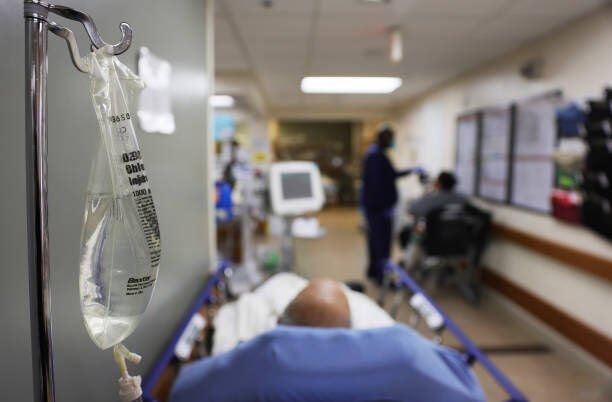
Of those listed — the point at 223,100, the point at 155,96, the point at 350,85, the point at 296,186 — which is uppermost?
the point at 350,85

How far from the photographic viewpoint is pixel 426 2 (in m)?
2.42

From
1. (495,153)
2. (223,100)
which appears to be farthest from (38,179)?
(223,100)

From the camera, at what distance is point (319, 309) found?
1.31 m

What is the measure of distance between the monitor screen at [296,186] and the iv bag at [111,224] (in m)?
2.11

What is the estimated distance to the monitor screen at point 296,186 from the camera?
9.05 ft

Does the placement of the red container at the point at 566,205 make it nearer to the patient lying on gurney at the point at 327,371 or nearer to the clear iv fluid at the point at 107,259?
the patient lying on gurney at the point at 327,371

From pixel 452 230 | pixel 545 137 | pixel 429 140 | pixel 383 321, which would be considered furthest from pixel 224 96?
pixel 383 321

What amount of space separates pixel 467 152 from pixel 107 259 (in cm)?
452

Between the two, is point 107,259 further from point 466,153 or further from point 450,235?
point 466,153

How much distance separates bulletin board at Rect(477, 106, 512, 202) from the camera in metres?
3.70

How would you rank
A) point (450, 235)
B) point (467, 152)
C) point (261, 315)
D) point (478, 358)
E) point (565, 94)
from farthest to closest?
point (467, 152), point (450, 235), point (565, 94), point (261, 315), point (478, 358)

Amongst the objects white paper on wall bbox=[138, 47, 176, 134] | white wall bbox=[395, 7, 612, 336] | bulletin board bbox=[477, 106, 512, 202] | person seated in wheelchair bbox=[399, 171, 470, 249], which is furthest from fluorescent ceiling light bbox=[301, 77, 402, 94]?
white paper on wall bbox=[138, 47, 176, 134]

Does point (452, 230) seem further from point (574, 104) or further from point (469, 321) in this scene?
point (574, 104)

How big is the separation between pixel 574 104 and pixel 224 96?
162 inches
